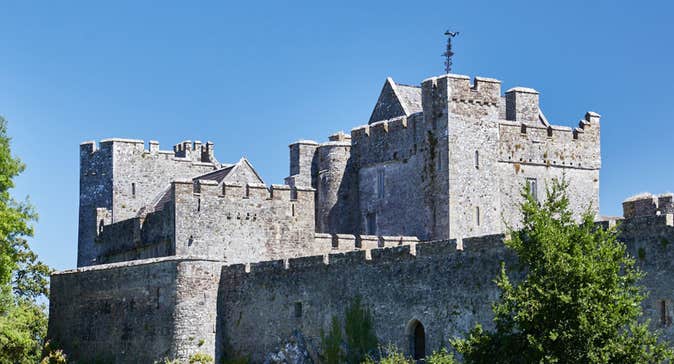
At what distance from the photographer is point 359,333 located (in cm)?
5406

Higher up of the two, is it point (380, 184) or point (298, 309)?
point (380, 184)

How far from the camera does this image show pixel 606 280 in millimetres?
40969

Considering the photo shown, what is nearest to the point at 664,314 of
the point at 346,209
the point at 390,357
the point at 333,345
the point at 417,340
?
the point at 390,357

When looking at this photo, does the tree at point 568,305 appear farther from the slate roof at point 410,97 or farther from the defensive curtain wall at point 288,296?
the slate roof at point 410,97

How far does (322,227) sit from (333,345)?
13.9 m

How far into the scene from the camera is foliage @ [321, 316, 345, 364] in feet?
179

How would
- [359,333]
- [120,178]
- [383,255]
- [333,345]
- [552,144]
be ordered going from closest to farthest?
[383,255]
[359,333]
[333,345]
[552,144]
[120,178]

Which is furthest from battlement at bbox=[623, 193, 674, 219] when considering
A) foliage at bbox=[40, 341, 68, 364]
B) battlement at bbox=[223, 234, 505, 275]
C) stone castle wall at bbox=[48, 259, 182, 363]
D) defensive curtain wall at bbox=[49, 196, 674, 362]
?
foliage at bbox=[40, 341, 68, 364]

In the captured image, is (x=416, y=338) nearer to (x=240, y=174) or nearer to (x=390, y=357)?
(x=390, y=357)

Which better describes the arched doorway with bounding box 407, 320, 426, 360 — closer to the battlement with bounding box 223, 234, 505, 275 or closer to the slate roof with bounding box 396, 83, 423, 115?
the battlement with bounding box 223, 234, 505, 275

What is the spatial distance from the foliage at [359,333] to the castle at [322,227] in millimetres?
350

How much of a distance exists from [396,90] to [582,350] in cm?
3002

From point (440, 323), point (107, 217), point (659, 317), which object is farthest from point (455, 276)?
point (107, 217)

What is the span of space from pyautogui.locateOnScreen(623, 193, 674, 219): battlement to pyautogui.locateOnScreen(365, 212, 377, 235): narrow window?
12.9 m
